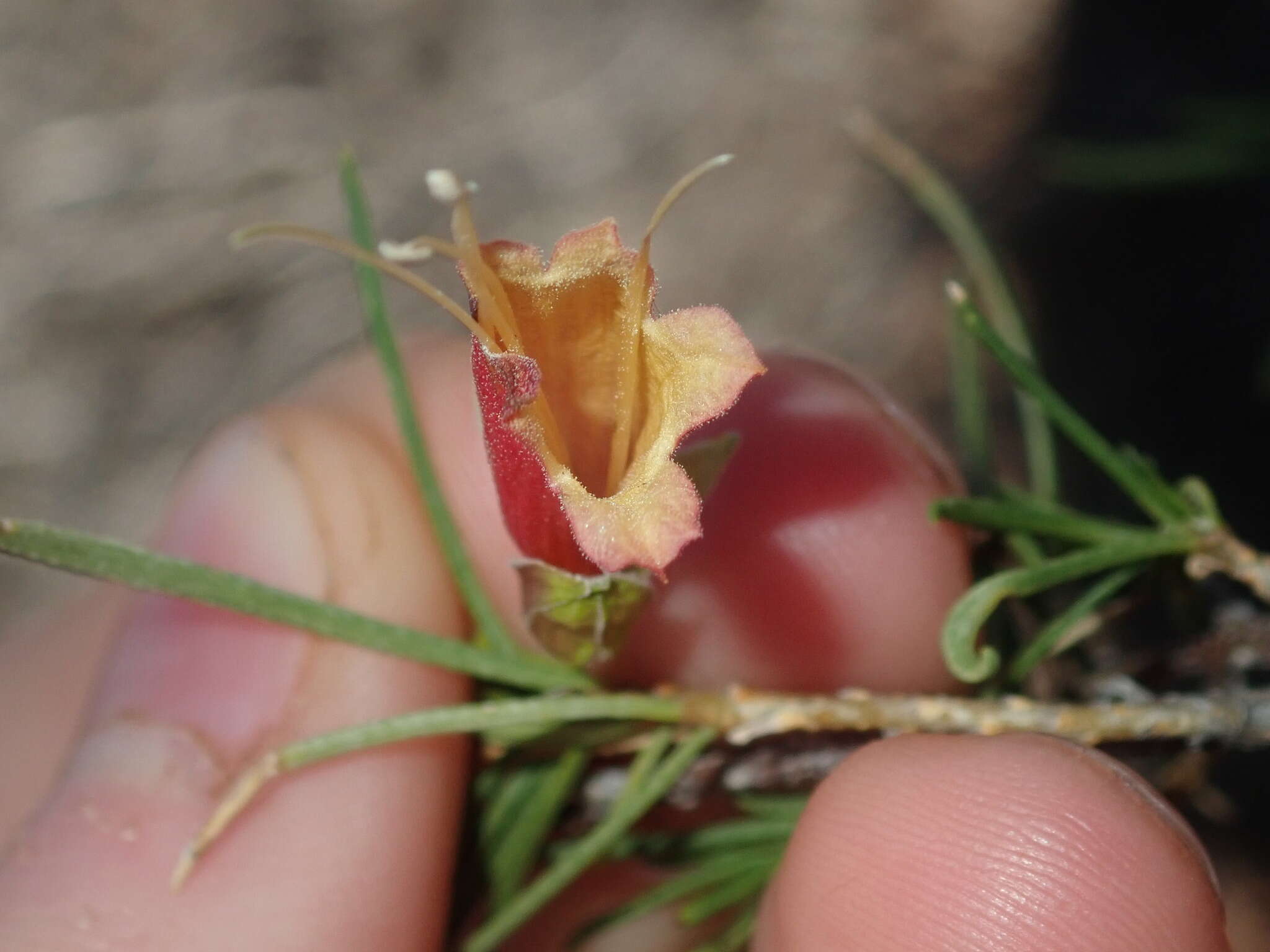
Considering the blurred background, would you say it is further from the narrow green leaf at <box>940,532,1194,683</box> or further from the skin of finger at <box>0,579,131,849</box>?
the narrow green leaf at <box>940,532,1194,683</box>

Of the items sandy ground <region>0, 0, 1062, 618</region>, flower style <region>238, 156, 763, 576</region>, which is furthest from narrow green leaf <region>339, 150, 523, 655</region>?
sandy ground <region>0, 0, 1062, 618</region>

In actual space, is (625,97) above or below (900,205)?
above

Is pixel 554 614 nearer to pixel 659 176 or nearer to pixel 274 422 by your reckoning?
pixel 274 422

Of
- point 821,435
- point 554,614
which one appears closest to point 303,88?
point 821,435

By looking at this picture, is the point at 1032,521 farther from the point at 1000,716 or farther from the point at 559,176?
the point at 559,176

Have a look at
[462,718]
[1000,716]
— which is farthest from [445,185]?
[1000,716]
